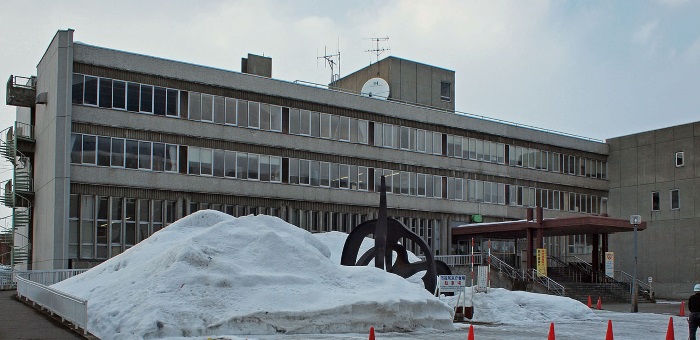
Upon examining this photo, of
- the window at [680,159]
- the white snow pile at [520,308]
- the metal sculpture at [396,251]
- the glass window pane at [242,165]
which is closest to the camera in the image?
the white snow pile at [520,308]

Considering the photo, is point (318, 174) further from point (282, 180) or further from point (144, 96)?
point (144, 96)

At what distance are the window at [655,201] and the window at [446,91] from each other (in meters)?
17.5

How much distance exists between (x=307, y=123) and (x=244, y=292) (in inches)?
1197

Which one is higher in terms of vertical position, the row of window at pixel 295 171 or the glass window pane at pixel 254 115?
the glass window pane at pixel 254 115

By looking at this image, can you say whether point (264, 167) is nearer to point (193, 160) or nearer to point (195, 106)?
point (193, 160)

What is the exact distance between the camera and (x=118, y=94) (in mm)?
43188

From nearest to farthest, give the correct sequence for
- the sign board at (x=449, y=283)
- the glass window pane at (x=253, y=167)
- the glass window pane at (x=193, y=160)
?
the sign board at (x=449, y=283), the glass window pane at (x=193, y=160), the glass window pane at (x=253, y=167)

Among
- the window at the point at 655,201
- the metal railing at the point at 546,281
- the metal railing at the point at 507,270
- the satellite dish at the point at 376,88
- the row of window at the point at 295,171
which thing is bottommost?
the metal railing at the point at 546,281

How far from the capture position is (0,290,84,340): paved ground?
18.5 m

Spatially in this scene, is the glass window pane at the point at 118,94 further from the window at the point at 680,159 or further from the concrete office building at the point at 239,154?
the window at the point at 680,159

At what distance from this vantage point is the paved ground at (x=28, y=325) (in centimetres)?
1845

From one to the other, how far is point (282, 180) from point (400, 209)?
968cm

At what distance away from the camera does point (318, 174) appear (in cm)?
5116

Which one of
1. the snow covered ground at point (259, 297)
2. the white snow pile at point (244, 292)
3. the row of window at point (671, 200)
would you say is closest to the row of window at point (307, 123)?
the row of window at point (671, 200)
